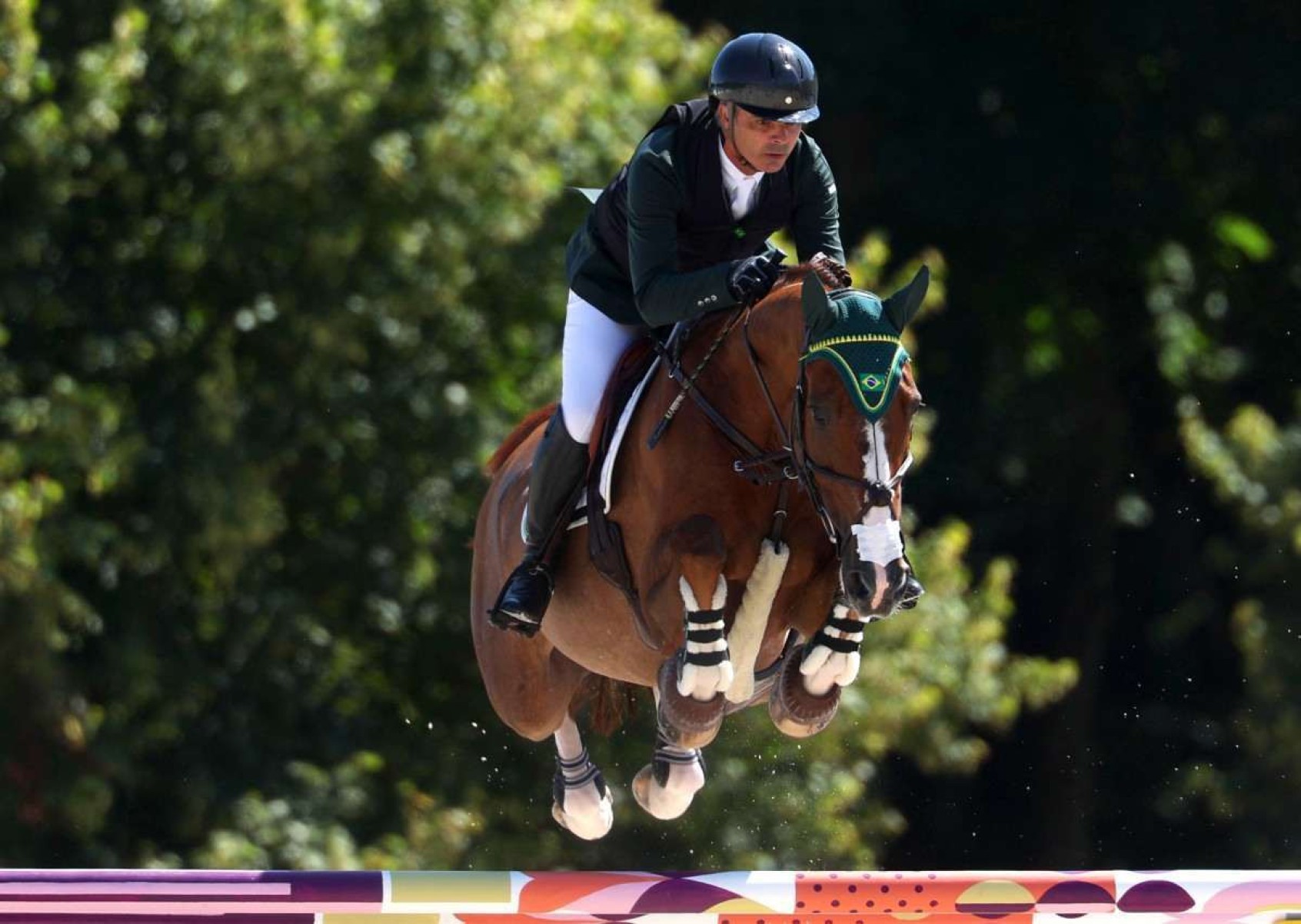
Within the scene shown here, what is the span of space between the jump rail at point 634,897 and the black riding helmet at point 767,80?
6.16ft

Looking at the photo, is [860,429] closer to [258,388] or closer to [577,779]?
[577,779]

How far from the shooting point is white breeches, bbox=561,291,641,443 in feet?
20.4

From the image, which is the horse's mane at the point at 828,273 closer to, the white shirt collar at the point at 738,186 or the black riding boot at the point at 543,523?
the white shirt collar at the point at 738,186

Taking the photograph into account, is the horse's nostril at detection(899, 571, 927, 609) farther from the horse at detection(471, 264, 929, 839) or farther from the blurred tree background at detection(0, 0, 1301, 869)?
the blurred tree background at detection(0, 0, 1301, 869)

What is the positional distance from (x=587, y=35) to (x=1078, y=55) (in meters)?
5.32

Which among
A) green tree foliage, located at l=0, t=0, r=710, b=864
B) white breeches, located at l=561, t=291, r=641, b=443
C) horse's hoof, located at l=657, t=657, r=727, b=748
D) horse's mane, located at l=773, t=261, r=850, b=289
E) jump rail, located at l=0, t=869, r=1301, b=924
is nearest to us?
jump rail, located at l=0, t=869, r=1301, b=924

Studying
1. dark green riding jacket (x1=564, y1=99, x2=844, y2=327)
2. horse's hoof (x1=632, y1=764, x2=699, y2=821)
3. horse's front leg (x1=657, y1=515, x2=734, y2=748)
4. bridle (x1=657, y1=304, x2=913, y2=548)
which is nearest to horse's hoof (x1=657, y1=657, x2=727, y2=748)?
horse's front leg (x1=657, y1=515, x2=734, y2=748)

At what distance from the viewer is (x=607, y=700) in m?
7.22

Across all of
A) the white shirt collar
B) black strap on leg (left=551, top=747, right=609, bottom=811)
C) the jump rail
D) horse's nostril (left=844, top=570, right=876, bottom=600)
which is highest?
the white shirt collar

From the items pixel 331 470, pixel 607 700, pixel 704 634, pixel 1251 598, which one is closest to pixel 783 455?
pixel 704 634

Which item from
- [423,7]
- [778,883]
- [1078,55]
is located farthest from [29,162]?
[1078,55]

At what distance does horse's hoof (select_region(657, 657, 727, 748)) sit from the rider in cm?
64

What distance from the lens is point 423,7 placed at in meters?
12.6

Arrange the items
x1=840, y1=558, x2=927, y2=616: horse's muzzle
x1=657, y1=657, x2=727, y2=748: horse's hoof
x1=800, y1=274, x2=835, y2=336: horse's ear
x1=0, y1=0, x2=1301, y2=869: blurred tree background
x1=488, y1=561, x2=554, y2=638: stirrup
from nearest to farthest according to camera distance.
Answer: x1=840, y1=558, x2=927, y2=616: horse's muzzle → x1=800, y1=274, x2=835, y2=336: horse's ear → x1=657, y1=657, x2=727, y2=748: horse's hoof → x1=488, y1=561, x2=554, y2=638: stirrup → x1=0, y1=0, x2=1301, y2=869: blurred tree background
